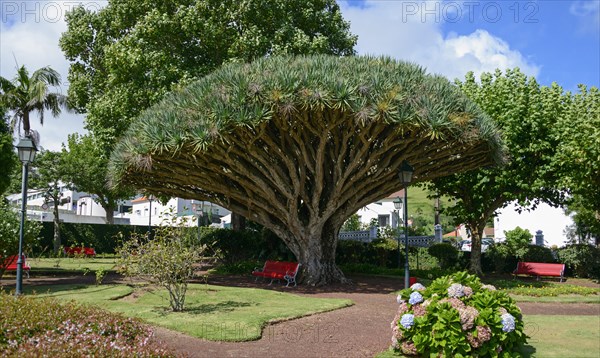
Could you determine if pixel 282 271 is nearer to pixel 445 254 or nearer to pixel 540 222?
pixel 445 254

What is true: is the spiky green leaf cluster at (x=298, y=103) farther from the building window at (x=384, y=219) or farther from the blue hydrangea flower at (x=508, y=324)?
the building window at (x=384, y=219)

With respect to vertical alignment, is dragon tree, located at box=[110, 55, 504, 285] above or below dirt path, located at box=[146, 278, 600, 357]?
above

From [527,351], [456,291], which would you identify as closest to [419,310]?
[456,291]

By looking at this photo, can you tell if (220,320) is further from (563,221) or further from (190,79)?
(563,221)

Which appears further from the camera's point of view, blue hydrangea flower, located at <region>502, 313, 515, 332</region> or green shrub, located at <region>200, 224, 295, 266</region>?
green shrub, located at <region>200, 224, 295, 266</region>

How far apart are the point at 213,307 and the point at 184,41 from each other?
14.8 m

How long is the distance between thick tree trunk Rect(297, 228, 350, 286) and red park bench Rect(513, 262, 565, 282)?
7.76m

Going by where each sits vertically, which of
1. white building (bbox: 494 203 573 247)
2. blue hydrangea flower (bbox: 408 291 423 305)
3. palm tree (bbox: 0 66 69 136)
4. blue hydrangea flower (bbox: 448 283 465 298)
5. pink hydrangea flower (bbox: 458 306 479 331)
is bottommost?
pink hydrangea flower (bbox: 458 306 479 331)

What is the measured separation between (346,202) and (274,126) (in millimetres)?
3963

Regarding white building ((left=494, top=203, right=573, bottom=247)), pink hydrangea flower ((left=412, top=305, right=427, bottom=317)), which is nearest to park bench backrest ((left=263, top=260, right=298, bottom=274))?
pink hydrangea flower ((left=412, top=305, right=427, bottom=317))

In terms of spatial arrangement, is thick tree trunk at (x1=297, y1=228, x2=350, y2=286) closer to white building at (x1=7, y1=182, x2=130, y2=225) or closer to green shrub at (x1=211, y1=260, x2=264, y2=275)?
green shrub at (x1=211, y1=260, x2=264, y2=275)

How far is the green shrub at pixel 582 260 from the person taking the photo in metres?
21.8

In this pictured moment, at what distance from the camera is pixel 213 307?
1216 cm

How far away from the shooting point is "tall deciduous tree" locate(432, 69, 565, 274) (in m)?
19.7
